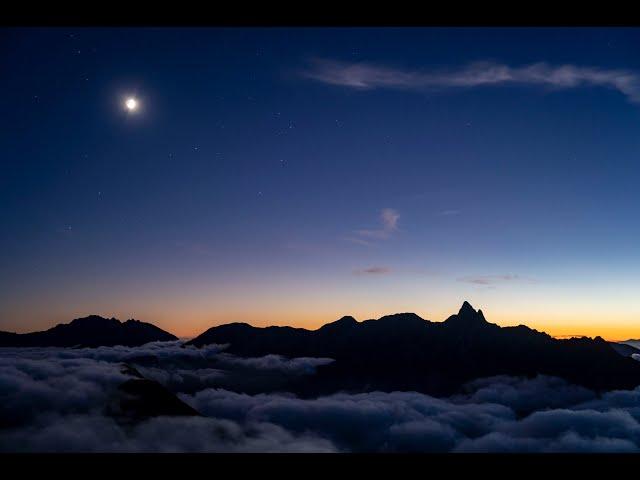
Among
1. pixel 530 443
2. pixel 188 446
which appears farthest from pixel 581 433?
Result: pixel 188 446

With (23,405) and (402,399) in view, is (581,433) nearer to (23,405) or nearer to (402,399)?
(402,399)

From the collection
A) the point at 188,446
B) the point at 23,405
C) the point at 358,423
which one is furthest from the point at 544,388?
the point at 23,405
